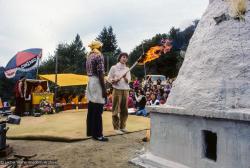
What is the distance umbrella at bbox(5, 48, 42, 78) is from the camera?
575 inches

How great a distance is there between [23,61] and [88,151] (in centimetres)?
1034

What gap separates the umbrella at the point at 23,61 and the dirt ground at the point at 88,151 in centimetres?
871

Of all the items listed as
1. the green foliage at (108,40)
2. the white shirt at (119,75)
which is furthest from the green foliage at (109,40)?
the white shirt at (119,75)

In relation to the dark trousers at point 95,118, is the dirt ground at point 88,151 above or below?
below

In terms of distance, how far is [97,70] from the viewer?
6.22m

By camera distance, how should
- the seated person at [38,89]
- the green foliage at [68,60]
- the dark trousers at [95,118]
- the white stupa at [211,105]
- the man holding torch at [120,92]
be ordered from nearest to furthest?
the white stupa at [211,105], the dark trousers at [95,118], the man holding torch at [120,92], the seated person at [38,89], the green foliage at [68,60]

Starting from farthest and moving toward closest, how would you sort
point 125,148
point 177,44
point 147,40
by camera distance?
point 147,40 → point 177,44 → point 125,148

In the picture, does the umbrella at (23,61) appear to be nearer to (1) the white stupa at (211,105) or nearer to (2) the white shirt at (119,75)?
(2) the white shirt at (119,75)

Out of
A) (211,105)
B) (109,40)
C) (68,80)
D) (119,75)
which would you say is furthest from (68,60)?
(211,105)

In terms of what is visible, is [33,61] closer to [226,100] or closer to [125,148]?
[125,148]

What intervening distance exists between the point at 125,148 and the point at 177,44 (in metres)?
3.00

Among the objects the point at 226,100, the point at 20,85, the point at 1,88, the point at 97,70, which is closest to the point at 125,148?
the point at 97,70

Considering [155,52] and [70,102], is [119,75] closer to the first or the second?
[155,52]

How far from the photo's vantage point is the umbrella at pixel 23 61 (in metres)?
14.6
